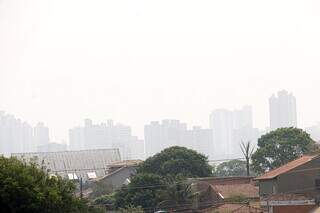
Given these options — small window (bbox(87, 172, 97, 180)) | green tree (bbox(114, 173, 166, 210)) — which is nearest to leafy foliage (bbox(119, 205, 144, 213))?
green tree (bbox(114, 173, 166, 210))

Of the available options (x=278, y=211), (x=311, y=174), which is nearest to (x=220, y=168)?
(x=311, y=174)

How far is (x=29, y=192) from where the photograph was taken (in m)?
33.3

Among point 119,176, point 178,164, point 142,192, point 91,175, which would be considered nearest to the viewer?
point 142,192

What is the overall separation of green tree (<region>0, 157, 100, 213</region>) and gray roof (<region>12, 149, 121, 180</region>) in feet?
215

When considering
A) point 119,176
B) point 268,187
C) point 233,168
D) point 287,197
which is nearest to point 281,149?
point 119,176

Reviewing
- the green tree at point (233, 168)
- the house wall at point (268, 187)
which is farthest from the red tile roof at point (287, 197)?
the green tree at point (233, 168)

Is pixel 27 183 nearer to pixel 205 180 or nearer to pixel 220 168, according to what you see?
pixel 205 180

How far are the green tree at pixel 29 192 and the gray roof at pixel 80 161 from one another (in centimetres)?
6545

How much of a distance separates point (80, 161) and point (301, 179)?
58.8 meters

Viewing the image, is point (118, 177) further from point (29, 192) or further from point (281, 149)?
point (29, 192)

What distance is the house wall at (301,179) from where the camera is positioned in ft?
172

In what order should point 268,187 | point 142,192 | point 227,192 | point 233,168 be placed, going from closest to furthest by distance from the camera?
point 268,187 < point 227,192 < point 142,192 < point 233,168

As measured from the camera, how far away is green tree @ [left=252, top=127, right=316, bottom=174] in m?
78.1

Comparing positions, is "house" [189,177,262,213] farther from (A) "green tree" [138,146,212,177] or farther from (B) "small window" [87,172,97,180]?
(B) "small window" [87,172,97,180]
